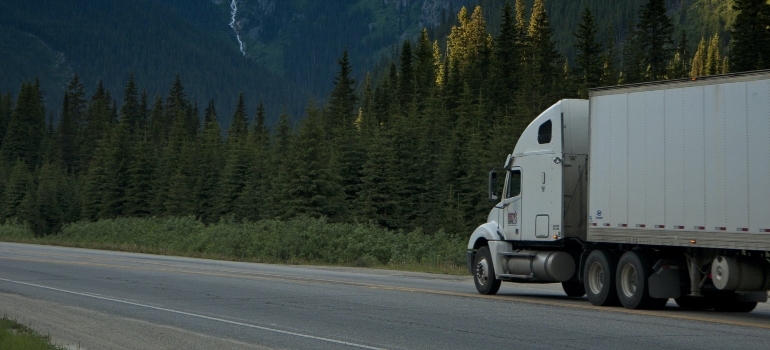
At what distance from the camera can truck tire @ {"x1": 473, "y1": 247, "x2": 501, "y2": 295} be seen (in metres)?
19.0

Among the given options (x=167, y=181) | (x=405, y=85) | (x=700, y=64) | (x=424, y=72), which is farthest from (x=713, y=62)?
(x=167, y=181)

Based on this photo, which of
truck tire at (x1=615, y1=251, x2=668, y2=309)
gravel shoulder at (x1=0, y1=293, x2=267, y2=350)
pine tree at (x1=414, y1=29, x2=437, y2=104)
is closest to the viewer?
gravel shoulder at (x1=0, y1=293, x2=267, y2=350)

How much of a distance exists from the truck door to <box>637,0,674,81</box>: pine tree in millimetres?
61478

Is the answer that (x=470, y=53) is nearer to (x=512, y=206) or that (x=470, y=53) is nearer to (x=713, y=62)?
(x=713, y=62)

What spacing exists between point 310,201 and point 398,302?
38.3 m

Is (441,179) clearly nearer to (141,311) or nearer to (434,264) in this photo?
(434,264)

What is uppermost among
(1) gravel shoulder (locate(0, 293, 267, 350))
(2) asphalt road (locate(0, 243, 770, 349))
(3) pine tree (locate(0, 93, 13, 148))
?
(3) pine tree (locate(0, 93, 13, 148))

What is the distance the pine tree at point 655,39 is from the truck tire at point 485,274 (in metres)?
61.9

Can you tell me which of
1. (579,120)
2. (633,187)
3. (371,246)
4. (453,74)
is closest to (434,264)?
(371,246)

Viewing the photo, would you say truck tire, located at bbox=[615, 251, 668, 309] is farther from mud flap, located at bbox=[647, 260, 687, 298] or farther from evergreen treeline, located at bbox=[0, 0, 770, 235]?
evergreen treeline, located at bbox=[0, 0, 770, 235]

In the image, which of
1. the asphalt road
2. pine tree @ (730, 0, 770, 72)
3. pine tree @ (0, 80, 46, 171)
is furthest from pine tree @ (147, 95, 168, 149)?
the asphalt road

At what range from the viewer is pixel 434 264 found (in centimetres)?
3150

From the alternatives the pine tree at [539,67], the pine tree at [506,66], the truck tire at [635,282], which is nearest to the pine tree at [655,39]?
the pine tree at [539,67]

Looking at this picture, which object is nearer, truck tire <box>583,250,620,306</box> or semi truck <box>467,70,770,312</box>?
semi truck <box>467,70,770,312</box>
